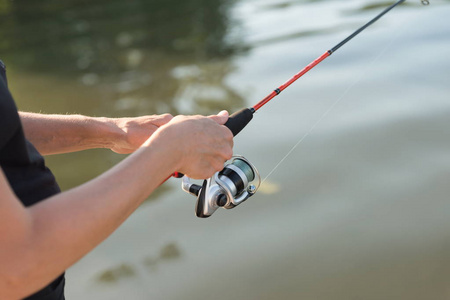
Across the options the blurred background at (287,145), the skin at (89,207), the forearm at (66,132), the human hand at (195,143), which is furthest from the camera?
the blurred background at (287,145)

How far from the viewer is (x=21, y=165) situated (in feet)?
3.29

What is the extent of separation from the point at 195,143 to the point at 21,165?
0.35 metres

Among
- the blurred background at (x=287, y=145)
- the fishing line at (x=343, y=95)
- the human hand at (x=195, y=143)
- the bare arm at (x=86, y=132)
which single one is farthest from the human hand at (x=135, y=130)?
the fishing line at (x=343, y=95)

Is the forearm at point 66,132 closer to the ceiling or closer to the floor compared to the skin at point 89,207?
closer to the floor

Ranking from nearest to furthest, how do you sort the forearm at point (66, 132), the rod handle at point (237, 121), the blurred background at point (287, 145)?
the forearm at point (66, 132), the rod handle at point (237, 121), the blurred background at point (287, 145)

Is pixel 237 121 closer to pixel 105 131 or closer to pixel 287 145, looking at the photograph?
pixel 105 131

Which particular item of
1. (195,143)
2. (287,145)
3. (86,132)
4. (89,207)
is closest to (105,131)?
(86,132)

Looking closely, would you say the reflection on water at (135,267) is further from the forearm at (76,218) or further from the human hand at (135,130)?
the forearm at (76,218)

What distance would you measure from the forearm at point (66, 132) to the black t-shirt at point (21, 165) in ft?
0.77

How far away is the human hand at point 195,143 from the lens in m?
1.08

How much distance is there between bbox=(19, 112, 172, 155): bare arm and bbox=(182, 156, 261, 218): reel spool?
0.62ft

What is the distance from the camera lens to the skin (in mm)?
828

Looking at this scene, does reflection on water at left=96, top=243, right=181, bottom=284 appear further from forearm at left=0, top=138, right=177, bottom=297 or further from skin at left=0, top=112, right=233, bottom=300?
forearm at left=0, top=138, right=177, bottom=297

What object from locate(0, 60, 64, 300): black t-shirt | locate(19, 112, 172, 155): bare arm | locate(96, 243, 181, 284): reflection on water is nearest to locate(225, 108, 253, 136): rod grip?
locate(19, 112, 172, 155): bare arm
